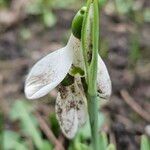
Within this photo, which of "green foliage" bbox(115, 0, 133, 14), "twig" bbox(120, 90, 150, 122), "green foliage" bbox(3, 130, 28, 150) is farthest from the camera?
"green foliage" bbox(115, 0, 133, 14)

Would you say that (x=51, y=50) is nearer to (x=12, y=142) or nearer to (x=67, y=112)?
(x=12, y=142)

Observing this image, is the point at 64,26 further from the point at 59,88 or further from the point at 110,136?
the point at 59,88

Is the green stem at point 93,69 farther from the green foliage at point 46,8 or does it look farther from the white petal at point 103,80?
the green foliage at point 46,8

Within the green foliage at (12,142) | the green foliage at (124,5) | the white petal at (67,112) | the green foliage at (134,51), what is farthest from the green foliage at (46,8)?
the white petal at (67,112)

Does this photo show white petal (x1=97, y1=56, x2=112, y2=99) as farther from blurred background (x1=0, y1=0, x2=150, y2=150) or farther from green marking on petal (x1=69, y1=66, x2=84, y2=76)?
blurred background (x1=0, y1=0, x2=150, y2=150)

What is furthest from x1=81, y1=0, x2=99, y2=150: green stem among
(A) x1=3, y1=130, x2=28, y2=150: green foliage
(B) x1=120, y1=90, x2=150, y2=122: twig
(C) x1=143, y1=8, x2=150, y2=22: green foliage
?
(C) x1=143, y1=8, x2=150, y2=22: green foliage

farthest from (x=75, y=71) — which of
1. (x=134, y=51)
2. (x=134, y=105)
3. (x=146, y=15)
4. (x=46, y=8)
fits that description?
(x=46, y=8)
